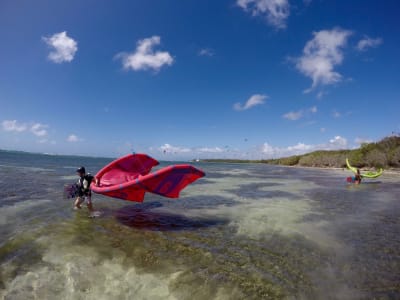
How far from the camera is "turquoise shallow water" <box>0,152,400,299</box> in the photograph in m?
3.61

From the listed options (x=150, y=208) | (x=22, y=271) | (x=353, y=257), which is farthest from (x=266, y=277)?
(x=150, y=208)

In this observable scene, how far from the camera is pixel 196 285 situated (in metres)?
3.69

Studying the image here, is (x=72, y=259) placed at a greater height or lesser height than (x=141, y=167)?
lesser

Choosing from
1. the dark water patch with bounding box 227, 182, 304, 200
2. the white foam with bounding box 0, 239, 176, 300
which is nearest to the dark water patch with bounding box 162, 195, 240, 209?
the dark water patch with bounding box 227, 182, 304, 200

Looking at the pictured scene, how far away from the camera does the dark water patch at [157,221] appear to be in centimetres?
681

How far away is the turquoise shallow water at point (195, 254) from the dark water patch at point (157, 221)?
0.10 ft

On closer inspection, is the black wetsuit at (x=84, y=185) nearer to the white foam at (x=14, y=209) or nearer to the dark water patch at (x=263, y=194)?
the white foam at (x=14, y=209)

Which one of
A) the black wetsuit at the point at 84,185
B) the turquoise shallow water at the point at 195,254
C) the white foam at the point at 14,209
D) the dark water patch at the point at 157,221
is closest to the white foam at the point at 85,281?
the turquoise shallow water at the point at 195,254

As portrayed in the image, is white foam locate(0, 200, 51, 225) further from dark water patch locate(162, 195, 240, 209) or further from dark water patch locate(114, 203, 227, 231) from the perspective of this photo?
dark water patch locate(162, 195, 240, 209)

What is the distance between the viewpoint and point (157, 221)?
7422mm

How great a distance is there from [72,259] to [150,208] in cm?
491

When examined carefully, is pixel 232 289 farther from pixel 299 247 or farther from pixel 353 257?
pixel 353 257

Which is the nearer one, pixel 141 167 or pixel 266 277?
pixel 266 277

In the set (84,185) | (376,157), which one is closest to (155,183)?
(84,185)
